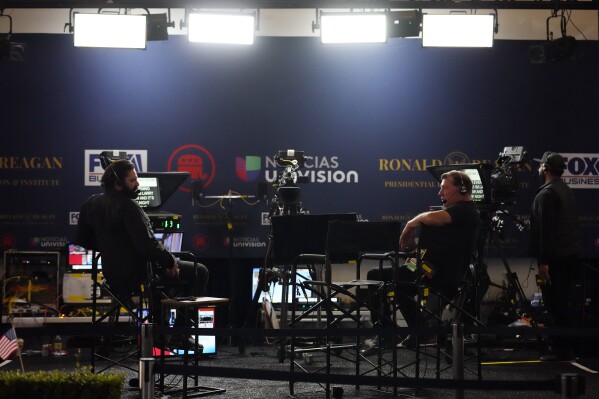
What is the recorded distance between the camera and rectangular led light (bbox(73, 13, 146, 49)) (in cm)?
818

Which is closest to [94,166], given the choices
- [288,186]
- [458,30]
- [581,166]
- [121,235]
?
[288,186]

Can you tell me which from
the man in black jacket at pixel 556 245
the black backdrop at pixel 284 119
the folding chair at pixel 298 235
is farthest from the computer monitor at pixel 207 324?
the man in black jacket at pixel 556 245

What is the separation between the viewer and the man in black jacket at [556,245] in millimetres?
6742

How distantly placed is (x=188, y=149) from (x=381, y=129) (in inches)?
74.6

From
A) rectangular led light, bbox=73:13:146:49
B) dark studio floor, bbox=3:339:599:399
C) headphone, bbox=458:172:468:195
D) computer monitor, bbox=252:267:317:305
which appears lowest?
dark studio floor, bbox=3:339:599:399

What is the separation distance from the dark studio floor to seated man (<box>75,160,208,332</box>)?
70 cm

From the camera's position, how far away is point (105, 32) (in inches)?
322

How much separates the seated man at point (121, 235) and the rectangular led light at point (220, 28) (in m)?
3.07

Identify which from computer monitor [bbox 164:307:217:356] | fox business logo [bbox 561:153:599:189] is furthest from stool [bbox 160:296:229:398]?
fox business logo [bbox 561:153:599:189]

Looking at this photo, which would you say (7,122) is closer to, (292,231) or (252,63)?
(252,63)

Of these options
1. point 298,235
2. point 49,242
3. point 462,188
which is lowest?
point 49,242

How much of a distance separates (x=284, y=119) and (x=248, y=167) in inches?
23.2

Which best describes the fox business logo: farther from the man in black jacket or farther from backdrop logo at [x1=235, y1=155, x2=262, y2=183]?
backdrop logo at [x1=235, y1=155, x2=262, y2=183]

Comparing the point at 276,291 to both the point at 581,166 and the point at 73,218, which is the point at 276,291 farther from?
the point at 581,166
